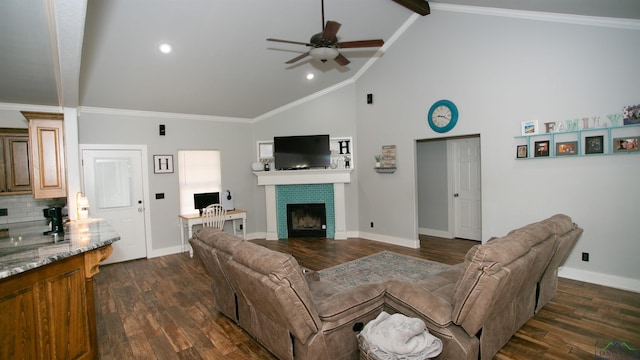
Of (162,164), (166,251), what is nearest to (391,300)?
(166,251)

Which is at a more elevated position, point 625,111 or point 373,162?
point 625,111

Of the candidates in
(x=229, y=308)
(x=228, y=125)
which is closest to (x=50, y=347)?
(x=229, y=308)

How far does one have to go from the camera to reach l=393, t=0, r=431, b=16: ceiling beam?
4638 millimetres

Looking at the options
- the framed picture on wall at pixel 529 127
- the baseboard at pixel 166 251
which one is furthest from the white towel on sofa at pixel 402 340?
the baseboard at pixel 166 251

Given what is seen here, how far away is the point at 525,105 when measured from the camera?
163 inches

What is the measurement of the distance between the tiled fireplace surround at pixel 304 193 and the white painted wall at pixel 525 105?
122 centimetres

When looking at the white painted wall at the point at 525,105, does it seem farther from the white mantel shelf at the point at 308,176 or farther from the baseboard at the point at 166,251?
the baseboard at the point at 166,251

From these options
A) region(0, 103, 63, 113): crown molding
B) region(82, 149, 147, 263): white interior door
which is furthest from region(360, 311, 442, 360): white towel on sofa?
region(0, 103, 63, 113): crown molding

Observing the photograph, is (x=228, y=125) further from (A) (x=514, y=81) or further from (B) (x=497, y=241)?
(B) (x=497, y=241)

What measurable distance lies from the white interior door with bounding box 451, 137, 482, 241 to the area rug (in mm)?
1935

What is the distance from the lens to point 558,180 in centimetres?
395

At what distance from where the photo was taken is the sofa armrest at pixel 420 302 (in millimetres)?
2127

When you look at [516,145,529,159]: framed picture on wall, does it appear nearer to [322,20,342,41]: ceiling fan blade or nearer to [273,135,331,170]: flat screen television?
[322,20,342,41]: ceiling fan blade

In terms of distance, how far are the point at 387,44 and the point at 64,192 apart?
5.53 meters
